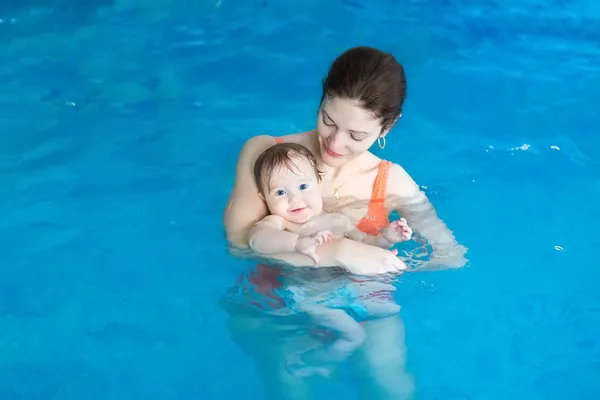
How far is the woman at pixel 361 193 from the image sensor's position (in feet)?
10.9

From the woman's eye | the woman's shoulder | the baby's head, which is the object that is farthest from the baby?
the woman's shoulder

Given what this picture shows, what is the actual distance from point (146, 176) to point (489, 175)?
7.84 feet

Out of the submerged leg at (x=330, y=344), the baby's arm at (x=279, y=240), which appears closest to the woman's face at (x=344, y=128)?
the baby's arm at (x=279, y=240)

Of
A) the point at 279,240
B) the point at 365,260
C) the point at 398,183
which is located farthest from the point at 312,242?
the point at 398,183

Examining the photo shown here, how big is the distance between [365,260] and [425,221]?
0.67 metres

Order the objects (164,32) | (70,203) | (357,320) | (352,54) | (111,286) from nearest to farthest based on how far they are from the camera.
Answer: (352,54) < (357,320) < (111,286) < (70,203) < (164,32)

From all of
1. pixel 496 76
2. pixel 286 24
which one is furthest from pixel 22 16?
pixel 496 76

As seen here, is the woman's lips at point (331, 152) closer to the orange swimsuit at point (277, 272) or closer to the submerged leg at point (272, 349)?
the orange swimsuit at point (277, 272)

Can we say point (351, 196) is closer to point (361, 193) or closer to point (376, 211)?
point (361, 193)

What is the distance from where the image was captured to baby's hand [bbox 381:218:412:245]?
3.43 metres

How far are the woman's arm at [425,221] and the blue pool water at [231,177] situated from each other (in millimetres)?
244

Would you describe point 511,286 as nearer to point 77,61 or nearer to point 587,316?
point 587,316

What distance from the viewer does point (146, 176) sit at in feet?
16.2

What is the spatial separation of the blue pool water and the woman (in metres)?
0.20
